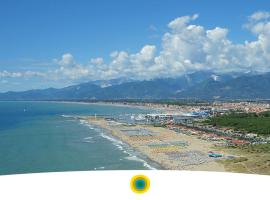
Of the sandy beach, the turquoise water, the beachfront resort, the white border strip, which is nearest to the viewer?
the white border strip

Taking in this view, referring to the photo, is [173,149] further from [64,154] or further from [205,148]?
[64,154]

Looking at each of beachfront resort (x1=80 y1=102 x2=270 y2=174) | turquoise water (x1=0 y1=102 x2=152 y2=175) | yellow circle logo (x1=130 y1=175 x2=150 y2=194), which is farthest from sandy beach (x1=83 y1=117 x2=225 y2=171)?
yellow circle logo (x1=130 y1=175 x2=150 y2=194)

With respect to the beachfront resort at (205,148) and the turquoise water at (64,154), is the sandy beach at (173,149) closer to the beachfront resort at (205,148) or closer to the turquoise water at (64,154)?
the beachfront resort at (205,148)

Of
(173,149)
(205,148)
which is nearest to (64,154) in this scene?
(173,149)

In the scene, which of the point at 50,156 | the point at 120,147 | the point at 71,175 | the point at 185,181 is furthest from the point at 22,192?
the point at 120,147

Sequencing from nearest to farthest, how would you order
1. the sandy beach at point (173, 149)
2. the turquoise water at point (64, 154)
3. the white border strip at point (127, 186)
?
1. the white border strip at point (127, 186)
2. the sandy beach at point (173, 149)
3. the turquoise water at point (64, 154)

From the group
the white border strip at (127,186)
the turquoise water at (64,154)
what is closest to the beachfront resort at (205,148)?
the turquoise water at (64,154)

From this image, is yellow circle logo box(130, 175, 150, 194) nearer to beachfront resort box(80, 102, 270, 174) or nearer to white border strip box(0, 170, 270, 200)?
white border strip box(0, 170, 270, 200)

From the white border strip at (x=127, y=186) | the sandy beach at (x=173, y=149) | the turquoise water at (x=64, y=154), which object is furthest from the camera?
the turquoise water at (x=64, y=154)
